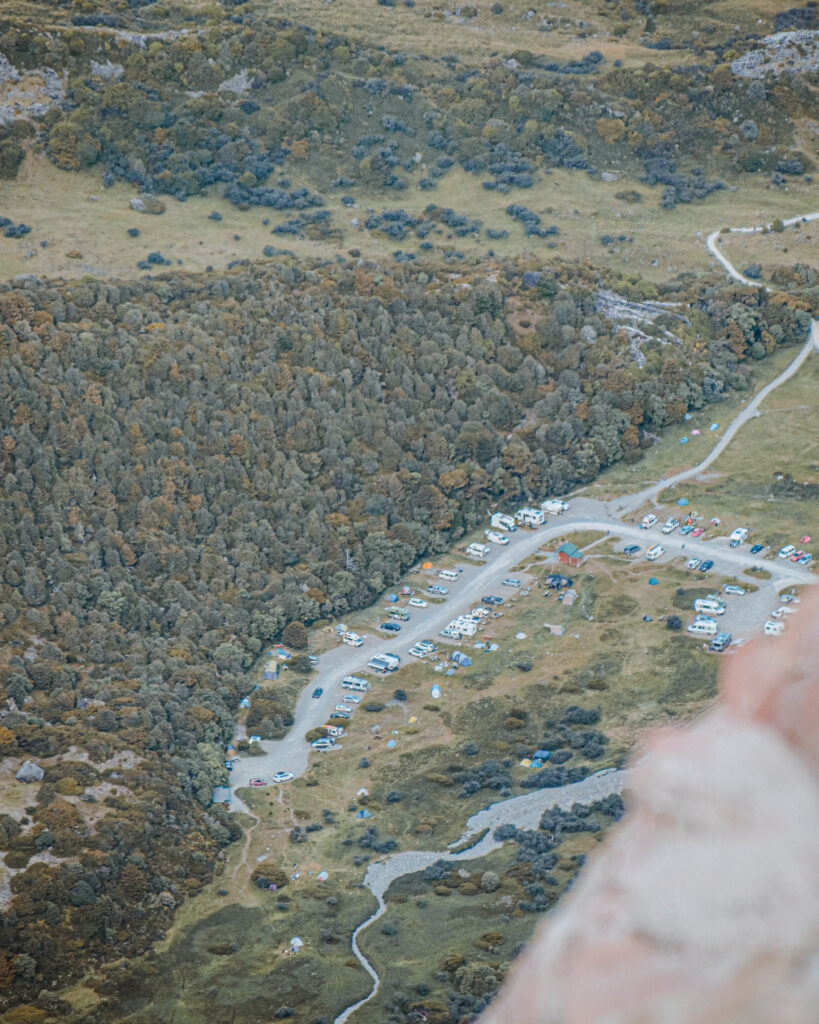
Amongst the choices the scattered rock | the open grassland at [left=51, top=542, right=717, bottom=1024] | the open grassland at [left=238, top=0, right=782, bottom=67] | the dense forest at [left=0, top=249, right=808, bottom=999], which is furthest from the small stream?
the open grassland at [left=238, top=0, right=782, bottom=67]

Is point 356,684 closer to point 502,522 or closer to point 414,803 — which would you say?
point 414,803

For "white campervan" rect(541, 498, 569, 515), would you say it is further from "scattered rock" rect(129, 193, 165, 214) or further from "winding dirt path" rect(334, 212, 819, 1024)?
"scattered rock" rect(129, 193, 165, 214)

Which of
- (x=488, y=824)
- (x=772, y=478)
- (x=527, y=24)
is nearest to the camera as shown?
(x=488, y=824)

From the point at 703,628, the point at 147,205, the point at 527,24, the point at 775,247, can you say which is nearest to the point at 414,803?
the point at 703,628

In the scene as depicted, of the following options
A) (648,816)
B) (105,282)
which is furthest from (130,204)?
(648,816)

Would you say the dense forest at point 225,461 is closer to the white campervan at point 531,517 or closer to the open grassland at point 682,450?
the open grassland at point 682,450

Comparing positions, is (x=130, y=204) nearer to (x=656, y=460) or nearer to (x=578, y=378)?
(x=578, y=378)

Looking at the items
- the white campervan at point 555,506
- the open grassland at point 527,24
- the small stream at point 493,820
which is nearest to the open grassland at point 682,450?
the white campervan at point 555,506
